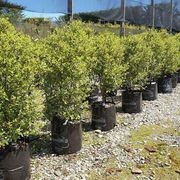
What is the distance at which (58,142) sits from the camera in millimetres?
4730

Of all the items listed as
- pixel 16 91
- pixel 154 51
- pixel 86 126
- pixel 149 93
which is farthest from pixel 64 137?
pixel 154 51

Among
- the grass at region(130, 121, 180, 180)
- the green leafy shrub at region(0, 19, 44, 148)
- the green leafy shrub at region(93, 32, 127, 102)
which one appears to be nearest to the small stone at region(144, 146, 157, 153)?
the grass at region(130, 121, 180, 180)

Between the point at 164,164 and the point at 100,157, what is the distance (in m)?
0.80

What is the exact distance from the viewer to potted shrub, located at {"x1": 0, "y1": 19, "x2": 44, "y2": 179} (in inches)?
148

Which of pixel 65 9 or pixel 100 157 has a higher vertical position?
pixel 65 9

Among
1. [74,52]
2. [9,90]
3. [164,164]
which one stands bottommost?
[164,164]

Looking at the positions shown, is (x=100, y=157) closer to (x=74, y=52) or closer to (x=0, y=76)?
(x=74, y=52)

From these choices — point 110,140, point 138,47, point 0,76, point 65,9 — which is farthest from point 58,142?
point 65,9

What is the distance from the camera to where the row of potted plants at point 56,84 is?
3814 millimetres

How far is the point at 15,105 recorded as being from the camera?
12.6 ft

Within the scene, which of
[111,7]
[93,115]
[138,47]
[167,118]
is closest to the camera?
[93,115]

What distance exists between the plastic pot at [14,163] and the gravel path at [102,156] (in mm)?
282

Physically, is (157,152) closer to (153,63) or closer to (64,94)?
(64,94)

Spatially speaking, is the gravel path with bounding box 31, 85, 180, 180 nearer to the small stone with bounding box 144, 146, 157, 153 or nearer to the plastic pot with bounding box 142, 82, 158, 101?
the small stone with bounding box 144, 146, 157, 153
